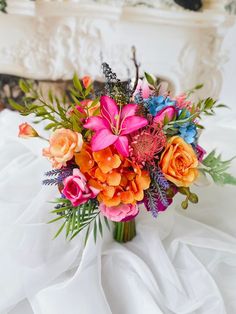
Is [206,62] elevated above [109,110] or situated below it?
below

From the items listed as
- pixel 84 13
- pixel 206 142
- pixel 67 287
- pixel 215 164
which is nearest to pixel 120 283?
pixel 67 287

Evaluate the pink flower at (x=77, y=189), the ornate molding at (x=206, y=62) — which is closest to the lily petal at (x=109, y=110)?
the pink flower at (x=77, y=189)

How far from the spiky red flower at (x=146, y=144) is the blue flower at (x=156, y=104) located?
50 mm

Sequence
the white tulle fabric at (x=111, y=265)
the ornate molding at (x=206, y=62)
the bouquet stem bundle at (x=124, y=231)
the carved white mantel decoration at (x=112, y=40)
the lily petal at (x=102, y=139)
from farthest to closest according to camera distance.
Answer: the ornate molding at (x=206, y=62) < the carved white mantel decoration at (x=112, y=40) < the bouquet stem bundle at (x=124, y=231) < the white tulle fabric at (x=111, y=265) < the lily petal at (x=102, y=139)

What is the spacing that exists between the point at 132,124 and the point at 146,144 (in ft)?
0.14

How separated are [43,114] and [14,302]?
0.37 metres

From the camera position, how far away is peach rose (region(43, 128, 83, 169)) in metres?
0.55

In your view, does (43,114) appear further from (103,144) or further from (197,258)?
(197,258)

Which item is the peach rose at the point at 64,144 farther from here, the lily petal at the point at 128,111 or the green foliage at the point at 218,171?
the green foliage at the point at 218,171

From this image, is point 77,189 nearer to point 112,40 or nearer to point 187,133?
point 187,133

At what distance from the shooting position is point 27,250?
0.69 m

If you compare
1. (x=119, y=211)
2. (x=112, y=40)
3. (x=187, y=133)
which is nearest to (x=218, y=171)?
(x=187, y=133)

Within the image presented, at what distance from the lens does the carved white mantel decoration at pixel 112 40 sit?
1.64 m

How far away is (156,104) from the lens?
0.63 metres
